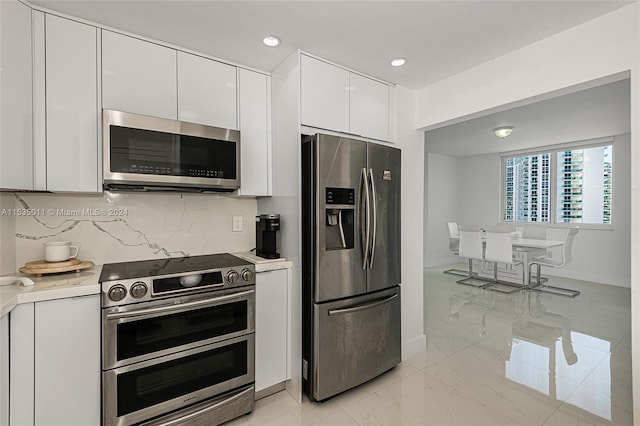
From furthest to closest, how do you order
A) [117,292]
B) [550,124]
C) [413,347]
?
[550,124] < [413,347] < [117,292]

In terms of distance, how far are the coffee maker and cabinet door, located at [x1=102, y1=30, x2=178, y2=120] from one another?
36.9 inches

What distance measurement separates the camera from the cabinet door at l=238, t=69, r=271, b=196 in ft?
7.66

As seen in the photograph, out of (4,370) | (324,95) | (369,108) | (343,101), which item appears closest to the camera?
(4,370)

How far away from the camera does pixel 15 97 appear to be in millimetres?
1521

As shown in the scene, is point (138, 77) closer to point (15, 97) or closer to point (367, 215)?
point (15, 97)

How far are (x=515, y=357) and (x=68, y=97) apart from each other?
3.88 meters

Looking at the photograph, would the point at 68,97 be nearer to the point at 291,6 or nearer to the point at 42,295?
the point at 42,295

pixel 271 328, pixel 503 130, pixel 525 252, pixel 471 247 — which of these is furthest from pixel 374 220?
pixel 525 252

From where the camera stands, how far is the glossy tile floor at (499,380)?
1.99 meters

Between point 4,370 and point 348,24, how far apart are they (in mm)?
2441

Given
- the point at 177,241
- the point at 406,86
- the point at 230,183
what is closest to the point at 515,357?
the point at 406,86

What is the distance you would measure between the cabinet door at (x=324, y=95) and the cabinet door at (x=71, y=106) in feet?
4.16

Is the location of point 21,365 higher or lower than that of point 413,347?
higher

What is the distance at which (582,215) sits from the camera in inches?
224
